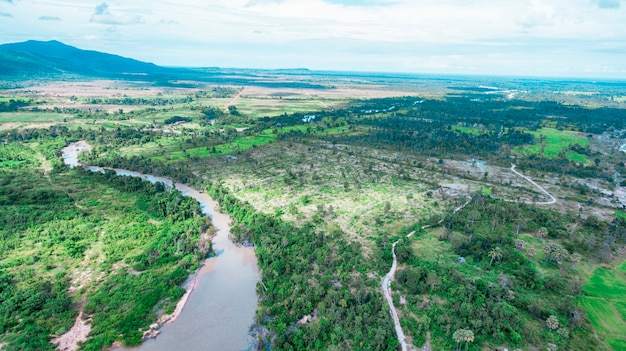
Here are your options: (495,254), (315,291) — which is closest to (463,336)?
(315,291)

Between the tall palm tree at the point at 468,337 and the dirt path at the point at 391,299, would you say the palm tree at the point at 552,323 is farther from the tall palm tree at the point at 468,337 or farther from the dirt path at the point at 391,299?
the dirt path at the point at 391,299

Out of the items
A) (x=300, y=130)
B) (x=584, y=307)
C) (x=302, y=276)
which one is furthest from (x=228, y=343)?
(x=300, y=130)

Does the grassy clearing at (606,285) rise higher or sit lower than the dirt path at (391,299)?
higher

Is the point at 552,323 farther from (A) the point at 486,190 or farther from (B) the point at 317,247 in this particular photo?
(A) the point at 486,190

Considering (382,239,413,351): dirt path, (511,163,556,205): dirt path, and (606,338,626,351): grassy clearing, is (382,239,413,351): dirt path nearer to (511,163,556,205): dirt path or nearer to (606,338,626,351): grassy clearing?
(606,338,626,351): grassy clearing

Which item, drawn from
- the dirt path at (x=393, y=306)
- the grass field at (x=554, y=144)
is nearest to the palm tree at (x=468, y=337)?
the dirt path at (x=393, y=306)

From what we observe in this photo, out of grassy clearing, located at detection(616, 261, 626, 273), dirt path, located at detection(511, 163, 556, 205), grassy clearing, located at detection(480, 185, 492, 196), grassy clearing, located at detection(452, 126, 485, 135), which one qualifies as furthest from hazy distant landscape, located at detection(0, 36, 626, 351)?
grassy clearing, located at detection(452, 126, 485, 135)

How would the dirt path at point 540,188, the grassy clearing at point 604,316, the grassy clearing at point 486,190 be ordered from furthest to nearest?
the grassy clearing at point 486,190, the dirt path at point 540,188, the grassy clearing at point 604,316
